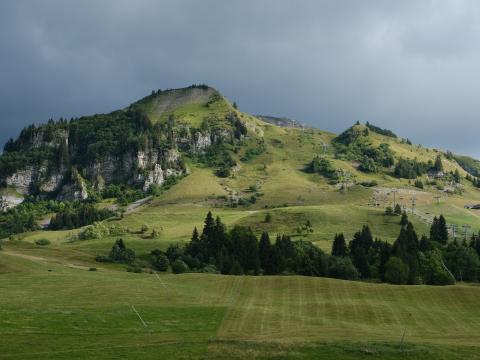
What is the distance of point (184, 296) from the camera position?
8150 centimetres

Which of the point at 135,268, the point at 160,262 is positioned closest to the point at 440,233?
the point at 160,262

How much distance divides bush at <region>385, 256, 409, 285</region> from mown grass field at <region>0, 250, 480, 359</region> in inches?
1248

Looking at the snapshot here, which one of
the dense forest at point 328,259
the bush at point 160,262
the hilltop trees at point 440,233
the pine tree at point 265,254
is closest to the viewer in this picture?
the dense forest at point 328,259

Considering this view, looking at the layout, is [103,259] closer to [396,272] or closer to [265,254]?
[265,254]

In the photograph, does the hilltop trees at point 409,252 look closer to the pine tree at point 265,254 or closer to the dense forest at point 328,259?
the dense forest at point 328,259

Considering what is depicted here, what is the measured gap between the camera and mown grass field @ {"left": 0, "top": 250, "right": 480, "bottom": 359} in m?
47.2

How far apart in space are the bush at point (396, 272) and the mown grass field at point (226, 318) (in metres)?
31.7

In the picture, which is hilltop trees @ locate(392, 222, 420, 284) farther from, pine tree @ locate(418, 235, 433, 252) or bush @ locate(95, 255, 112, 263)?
bush @ locate(95, 255, 112, 263)

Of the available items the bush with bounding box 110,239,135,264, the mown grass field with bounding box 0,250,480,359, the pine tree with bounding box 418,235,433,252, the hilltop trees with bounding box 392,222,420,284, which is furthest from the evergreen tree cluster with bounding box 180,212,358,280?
the mown grass field with bounding box 0,250,480,359

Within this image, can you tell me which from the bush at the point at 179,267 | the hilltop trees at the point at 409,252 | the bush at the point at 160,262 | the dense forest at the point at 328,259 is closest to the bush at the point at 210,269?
the dense forest at the point at 328,259

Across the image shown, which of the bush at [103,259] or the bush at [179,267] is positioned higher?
the bush at [103,259]

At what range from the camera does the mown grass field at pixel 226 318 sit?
155ft

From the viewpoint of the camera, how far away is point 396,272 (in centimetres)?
12488

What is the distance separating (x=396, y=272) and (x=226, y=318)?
7151cm
